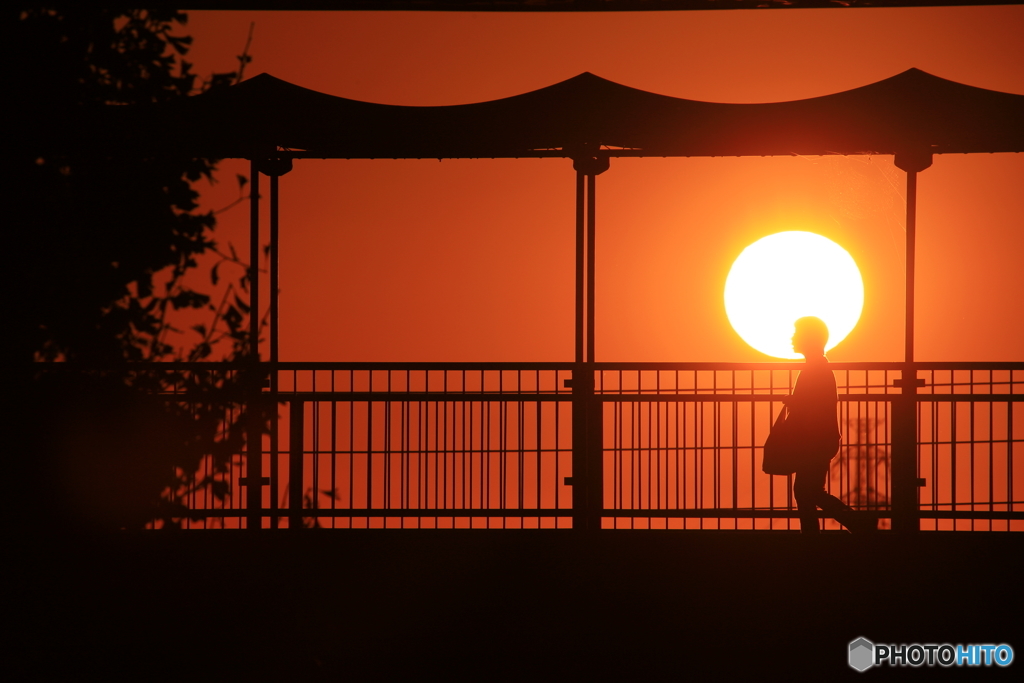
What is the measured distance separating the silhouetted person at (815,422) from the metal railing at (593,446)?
0.62 metres

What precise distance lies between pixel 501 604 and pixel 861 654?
1863 millimetres

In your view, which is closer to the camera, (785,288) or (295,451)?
(295,451)

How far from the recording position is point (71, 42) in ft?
8.38

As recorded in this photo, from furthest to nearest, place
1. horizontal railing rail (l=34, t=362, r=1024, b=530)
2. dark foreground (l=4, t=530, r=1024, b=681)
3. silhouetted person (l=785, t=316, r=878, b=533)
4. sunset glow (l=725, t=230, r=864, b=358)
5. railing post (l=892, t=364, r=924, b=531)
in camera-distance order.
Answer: sunset glow (l=725, t=230, r=864, b=358), horizontal railing rail (l=34, t=362, r=1024, b=530), railing post (l=892, t=364, r=924, b=531), silhouetted person (l=785, t=316, r=878, b=533), dark foreground (l=4, t=530, r=1024, b=681)

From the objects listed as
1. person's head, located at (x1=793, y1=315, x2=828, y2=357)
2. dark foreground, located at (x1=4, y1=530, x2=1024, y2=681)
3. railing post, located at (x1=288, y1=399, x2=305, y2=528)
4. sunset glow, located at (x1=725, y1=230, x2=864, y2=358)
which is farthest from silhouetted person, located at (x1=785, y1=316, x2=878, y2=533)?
railing post, located at (x1=288, y1=399, x2=305, y2=528)

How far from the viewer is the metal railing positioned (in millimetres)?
6930

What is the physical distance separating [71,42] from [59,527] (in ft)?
4.20

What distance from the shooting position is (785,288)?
33.0ft

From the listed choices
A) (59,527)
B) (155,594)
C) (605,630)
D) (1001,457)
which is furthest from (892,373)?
(59,527)

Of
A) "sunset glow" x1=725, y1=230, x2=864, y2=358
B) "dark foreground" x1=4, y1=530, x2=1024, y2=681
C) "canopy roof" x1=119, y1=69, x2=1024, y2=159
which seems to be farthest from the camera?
"sunset glow" x1=725, y1=230, x2=864, y2=358

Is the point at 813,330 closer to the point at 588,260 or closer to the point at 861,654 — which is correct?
the point at 588,260

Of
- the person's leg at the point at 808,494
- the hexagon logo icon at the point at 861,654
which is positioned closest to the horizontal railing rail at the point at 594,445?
the person's leg at the point at 808,494

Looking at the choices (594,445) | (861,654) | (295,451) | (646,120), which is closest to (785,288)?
(594,445)

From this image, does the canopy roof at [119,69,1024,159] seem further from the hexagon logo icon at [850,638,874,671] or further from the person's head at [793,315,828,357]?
the hexagon logo icon at [850,638,874,671]
